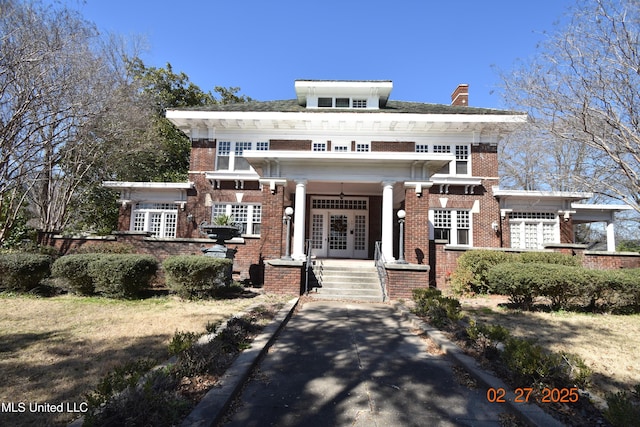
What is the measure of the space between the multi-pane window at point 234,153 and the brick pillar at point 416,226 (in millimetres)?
7969

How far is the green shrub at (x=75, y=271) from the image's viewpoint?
878 cm

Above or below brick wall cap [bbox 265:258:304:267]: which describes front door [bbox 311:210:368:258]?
above

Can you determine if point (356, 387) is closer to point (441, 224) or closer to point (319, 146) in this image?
point (441, 224)

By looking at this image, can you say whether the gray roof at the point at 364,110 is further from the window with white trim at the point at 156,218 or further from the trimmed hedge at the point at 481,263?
the trimmed hedge at the point at 481,263

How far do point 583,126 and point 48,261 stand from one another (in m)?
16.0

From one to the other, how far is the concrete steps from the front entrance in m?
3.79

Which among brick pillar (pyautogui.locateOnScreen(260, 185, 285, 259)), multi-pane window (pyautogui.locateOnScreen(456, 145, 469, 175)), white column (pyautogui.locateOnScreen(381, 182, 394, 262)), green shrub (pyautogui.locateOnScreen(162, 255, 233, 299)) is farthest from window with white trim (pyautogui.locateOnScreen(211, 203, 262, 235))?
multi-pane window (pyautogui.locateOnScreen(456, 145, 469, 175))

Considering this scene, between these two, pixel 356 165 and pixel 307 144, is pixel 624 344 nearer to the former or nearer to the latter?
pixel 356 165

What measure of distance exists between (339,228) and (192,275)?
868cm

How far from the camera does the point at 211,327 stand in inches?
213

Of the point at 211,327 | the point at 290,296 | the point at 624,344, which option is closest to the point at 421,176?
the point at 290,296

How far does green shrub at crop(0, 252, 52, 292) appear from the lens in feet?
29.4

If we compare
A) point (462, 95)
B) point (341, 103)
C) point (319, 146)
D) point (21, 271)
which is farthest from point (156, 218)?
point (462, 95)

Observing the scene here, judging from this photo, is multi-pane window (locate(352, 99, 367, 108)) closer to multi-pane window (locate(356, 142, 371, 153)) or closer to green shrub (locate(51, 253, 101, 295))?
multi-pane window (locate(356, 142, 371, 153))
